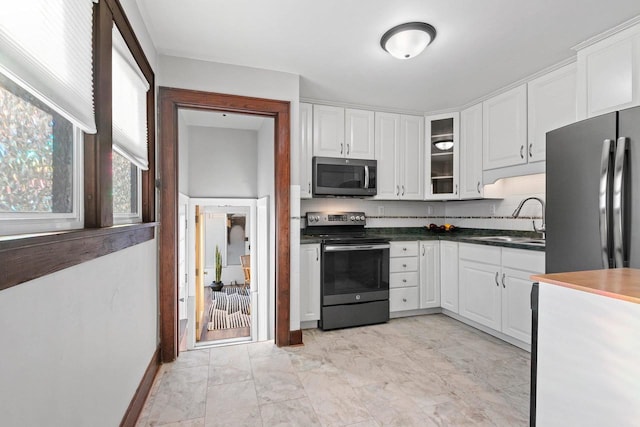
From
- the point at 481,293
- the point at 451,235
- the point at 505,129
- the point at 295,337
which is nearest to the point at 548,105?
the point at 505,129

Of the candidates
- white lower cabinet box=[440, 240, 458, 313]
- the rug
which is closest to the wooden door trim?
white lower cabinet box=[440, 240, 458, 313]

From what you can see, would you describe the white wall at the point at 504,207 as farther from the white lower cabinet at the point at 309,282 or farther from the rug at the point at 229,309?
the rug at the point at 229,309

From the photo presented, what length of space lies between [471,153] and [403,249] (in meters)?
1.28

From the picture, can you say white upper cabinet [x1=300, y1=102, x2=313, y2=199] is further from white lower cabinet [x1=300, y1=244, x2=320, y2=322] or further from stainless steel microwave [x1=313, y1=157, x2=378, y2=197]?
white lower cabinet [x1=300, y1=244, x2=320, y2=322]

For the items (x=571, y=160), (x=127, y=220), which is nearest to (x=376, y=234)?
(x=571, y=160)

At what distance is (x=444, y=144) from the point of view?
3631 millimetres

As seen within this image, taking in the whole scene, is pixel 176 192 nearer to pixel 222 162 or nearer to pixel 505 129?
pixel 222 162

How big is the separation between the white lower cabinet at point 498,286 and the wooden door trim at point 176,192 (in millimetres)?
1816

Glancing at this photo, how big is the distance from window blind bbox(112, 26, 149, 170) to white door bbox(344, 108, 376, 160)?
203 centimetres

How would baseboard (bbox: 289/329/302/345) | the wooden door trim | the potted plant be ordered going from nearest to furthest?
the wooden door trim < baseboard (bbox: 289/329/302/345) < the potted plant

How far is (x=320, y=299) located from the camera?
308 cm

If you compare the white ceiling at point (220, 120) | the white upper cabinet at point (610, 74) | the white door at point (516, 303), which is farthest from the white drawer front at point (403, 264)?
the white ceiling at point (220, 120)

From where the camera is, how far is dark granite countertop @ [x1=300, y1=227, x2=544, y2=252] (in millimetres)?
2723

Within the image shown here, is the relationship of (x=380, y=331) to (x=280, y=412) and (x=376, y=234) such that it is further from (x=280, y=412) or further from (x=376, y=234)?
(x=280, y=412)
